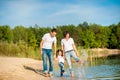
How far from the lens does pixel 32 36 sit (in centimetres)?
8406

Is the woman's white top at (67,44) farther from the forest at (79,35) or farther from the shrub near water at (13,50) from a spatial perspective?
the forest at (79,35)

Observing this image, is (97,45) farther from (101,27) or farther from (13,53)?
(13,53)

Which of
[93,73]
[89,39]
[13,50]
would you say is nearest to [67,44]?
[93,73]

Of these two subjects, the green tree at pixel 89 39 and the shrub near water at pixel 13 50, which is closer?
the shrub near water at pixel 13 50

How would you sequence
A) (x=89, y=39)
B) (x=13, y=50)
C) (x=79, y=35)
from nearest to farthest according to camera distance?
(x=13, y=50) < (x=89, y=39) < (x=79, y=35)

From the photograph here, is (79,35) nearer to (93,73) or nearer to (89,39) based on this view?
(89,39)

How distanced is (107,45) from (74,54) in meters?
84.7

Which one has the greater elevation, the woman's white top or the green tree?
the green tree

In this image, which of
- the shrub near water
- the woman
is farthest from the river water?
the shrub near water

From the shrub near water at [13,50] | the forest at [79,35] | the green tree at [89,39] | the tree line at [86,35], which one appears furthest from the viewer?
the green tree at [89,39]

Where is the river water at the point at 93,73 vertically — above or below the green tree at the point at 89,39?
below

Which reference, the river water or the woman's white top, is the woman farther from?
the river water

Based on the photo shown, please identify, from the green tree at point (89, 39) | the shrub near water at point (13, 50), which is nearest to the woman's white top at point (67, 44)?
the shrub near water at point (13, 50)

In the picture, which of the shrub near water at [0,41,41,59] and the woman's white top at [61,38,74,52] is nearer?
the woman's white top at [61,38,74,52]
